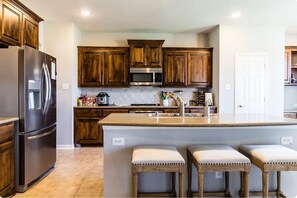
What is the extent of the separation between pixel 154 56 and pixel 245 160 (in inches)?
147

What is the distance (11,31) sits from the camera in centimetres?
328

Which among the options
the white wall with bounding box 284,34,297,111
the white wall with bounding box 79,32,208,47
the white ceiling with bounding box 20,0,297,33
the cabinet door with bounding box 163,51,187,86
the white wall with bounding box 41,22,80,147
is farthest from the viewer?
the white wall with bounding box 284,34,297,111

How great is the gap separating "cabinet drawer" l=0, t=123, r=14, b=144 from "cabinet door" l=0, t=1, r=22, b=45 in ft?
3.75

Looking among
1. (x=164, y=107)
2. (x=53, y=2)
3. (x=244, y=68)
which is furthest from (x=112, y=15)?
(x=244, y=68)

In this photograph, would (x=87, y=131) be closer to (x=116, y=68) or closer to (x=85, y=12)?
(x=116, y=68)

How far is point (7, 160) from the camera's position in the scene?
272cm

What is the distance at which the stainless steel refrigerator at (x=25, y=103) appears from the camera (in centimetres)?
292

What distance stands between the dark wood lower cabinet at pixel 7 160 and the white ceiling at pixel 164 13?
229 centimetres

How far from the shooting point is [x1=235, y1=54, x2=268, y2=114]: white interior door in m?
5.37

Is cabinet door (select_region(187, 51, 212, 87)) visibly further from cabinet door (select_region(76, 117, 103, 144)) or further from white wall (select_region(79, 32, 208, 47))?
cabinet door (select_region(76, 117, 103, 144))

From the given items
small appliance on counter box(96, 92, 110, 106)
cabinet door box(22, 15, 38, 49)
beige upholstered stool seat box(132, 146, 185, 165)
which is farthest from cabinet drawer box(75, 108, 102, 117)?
beige upholstered stool seat box(132, 146, 185, 165)

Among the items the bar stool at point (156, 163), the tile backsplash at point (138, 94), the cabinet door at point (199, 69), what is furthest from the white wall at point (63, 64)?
the bar stool at point (156, 163)

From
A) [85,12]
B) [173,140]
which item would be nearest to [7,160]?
[173,140]

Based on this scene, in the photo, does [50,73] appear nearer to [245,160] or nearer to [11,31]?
[11,31]
